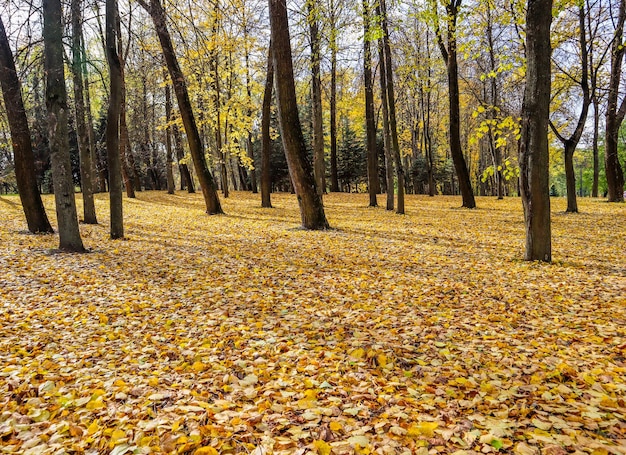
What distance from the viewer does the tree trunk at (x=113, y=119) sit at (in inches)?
323

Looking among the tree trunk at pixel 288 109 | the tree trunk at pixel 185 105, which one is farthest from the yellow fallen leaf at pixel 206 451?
the tree trunk at pixel 185 105

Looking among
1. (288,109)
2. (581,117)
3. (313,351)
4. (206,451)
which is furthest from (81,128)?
(581,117)

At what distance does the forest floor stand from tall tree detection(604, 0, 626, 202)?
10.2 m

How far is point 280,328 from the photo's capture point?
13.7 ft

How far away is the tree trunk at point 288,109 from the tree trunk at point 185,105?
9.48ft

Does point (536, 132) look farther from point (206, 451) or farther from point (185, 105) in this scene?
point (185, 105)

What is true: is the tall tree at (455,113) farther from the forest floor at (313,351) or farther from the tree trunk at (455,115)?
the forest floor at (313,351)

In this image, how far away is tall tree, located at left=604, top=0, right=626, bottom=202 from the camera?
13.1m

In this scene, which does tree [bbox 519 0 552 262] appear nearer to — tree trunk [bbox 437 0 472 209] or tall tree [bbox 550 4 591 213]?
tall tree [bbox 550 4 591 213]

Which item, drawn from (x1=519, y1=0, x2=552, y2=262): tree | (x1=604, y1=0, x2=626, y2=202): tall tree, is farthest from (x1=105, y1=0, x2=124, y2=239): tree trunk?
(x1=604, y1=0, x2=626, y2=202): tall tree

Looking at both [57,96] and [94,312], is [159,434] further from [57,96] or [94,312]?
[57,96]

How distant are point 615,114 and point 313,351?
57.4ft

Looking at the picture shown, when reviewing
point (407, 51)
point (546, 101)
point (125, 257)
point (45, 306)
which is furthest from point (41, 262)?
point (407, 51)

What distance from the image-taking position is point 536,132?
5992 mm
